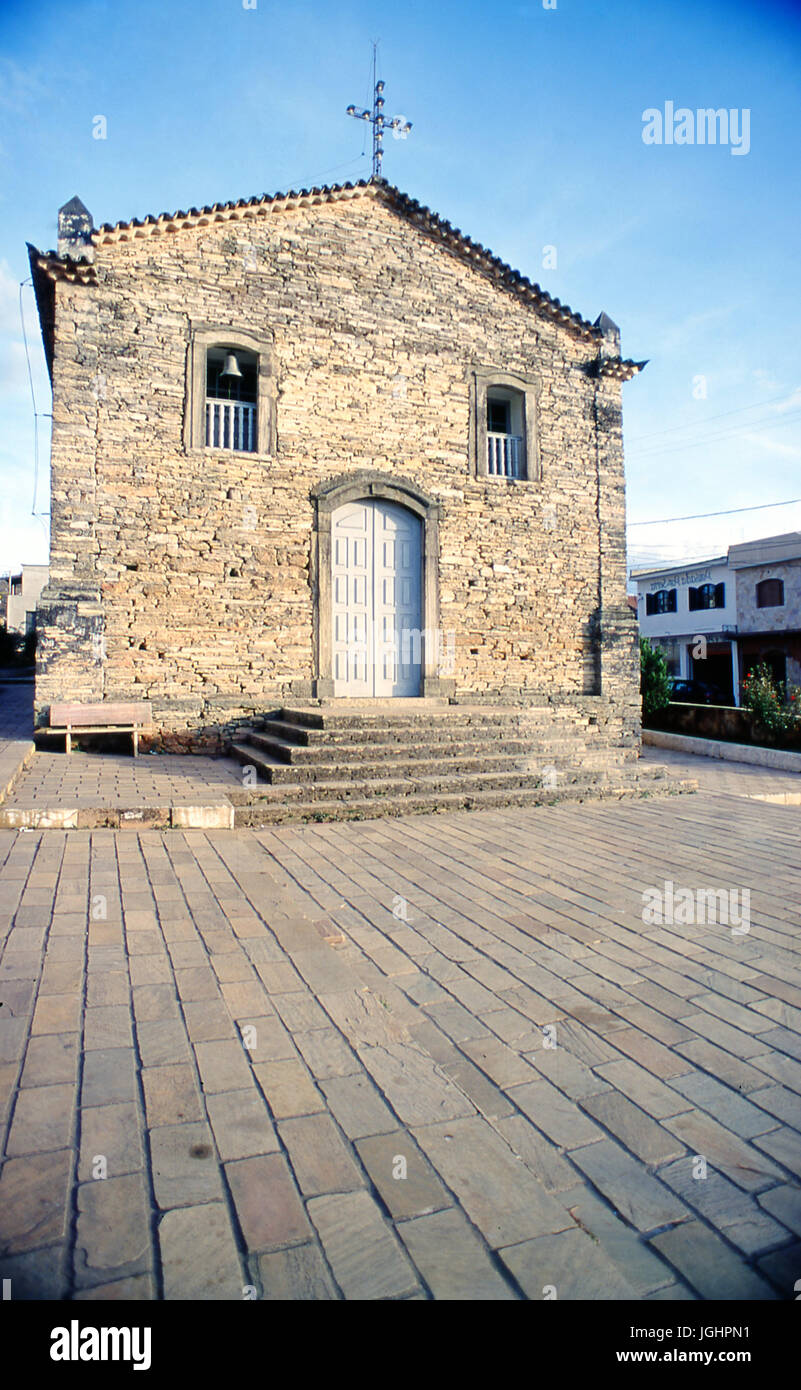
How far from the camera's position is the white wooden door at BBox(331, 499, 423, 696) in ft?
36.9

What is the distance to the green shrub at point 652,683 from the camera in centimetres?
1645

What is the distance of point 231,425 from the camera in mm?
10852

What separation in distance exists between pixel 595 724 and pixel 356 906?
896 centimetres

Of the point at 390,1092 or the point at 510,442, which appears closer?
the point at 390,1092

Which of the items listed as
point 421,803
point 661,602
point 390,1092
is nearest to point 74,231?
point 421,803

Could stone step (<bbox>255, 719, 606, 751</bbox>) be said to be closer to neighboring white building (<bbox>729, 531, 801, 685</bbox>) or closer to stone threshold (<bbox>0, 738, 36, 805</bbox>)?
stone threshold (<bbox>0, 738, 36, 805</bbox>)

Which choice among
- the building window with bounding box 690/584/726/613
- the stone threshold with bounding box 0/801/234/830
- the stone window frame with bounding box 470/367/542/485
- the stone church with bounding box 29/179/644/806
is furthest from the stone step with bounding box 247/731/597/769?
the building window with bounding box 690/584/726/613

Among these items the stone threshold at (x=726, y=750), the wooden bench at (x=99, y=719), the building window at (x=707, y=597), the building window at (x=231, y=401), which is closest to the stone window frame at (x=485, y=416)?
the building window at (x=231, y=401)

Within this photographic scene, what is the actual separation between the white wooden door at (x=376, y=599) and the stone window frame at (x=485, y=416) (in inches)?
63.9

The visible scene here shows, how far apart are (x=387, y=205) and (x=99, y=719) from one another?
916 centimetres

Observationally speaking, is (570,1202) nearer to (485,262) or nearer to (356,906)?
(356,906)

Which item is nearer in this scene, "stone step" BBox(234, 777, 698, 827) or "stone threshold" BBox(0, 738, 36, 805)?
"stone threshold" BBox(0, 738, 36, 805)

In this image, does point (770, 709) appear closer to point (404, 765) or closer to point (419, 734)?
point (419, 734)

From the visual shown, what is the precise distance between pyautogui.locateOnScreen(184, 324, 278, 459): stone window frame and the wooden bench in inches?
149
